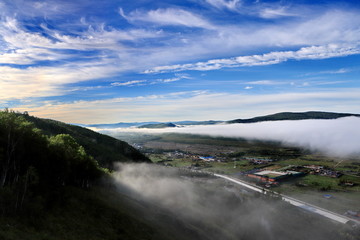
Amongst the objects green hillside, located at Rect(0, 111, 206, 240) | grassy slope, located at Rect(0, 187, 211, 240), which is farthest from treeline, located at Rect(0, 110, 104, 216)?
grassy slope, located at Rect(0, 187, 211, 240)

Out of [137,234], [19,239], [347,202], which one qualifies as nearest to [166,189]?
[137,234]

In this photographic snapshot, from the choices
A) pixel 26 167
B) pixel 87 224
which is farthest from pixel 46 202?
pixel 26 167

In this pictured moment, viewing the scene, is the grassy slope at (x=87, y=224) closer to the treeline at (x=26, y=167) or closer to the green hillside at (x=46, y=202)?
the green hillside at (x=46, y=202)

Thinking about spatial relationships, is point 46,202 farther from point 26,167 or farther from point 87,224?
point 26,167

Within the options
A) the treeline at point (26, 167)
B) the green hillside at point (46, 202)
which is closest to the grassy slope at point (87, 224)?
the green hillside at point (46, 202)

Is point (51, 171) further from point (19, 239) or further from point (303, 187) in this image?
point (303, 187)

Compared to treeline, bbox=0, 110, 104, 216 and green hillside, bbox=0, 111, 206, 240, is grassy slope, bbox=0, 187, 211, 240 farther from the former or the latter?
treeline, bbox=0, 110, 104, 216

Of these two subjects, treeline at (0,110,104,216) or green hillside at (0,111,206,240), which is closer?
green hillside at (0,111,206,240)

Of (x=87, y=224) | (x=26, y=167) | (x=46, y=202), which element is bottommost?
(x=87, y=224)

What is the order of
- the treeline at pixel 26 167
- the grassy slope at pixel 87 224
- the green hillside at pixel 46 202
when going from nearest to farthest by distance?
the grassy slope at pixel 87 224 → the green hillside at pixel 46 202 → the treeline at pixel 26 167

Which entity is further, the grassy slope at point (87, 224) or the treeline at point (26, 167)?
the treeline at point (26, 167)
